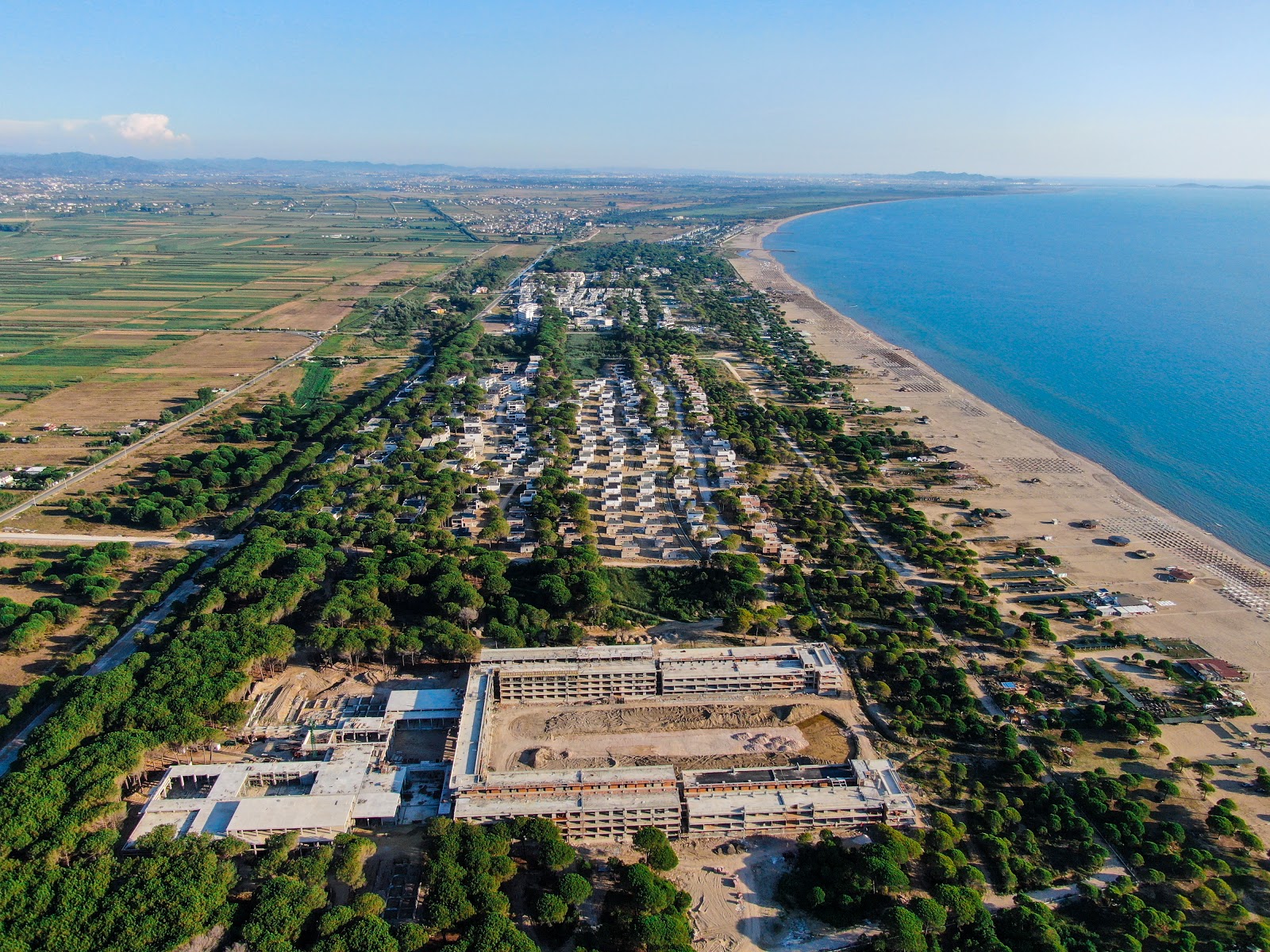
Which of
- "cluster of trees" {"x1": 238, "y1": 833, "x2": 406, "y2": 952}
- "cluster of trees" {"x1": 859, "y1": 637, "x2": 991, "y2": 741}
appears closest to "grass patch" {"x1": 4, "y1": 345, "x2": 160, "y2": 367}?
"cluster of trees" {"x1": 238, "y1": 833, "x2": 406, "y2": 952}

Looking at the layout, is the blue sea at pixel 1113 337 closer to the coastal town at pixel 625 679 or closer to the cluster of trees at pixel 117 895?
the coastal town at pixel 625 679

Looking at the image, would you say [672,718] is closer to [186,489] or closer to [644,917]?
[644,917]

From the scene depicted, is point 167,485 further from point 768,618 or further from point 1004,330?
point 1004,330

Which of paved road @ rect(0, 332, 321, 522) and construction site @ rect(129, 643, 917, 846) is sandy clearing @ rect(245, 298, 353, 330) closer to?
paved road @ rect(0, 332, 321, 522)

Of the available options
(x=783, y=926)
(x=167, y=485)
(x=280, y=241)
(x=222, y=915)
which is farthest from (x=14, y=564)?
(x=280, y=241)

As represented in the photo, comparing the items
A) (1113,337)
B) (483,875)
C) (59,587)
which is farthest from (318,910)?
(1113,337)
